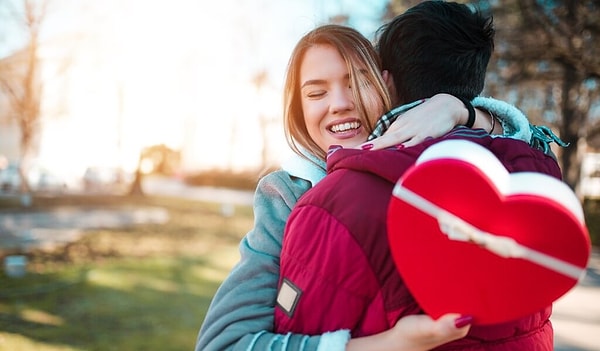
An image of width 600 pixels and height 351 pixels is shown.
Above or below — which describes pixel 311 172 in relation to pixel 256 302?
above

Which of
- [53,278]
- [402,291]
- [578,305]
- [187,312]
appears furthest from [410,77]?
[53,278]

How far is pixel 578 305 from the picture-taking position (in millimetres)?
6559

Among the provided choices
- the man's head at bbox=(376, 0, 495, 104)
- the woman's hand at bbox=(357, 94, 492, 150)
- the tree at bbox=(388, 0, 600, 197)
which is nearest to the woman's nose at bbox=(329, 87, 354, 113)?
the man's head at bbox=(376, 0, 495, 104)

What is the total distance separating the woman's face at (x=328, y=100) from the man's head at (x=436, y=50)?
0.14 metres

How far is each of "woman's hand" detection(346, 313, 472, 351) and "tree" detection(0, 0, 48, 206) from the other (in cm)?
1047

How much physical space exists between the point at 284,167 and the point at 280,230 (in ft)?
0.75

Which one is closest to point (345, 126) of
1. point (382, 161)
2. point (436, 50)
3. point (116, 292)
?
point (436, 50)

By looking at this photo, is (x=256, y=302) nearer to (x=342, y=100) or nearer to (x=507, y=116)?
(x=342, y=100)

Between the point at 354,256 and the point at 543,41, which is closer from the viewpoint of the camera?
the point at 354,256

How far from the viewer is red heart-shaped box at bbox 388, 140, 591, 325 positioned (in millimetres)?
860

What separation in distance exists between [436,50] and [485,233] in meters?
0.61

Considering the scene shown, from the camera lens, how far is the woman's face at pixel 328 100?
1.57m

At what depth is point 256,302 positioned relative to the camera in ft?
4.15

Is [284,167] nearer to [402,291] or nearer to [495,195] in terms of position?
[402,291]
